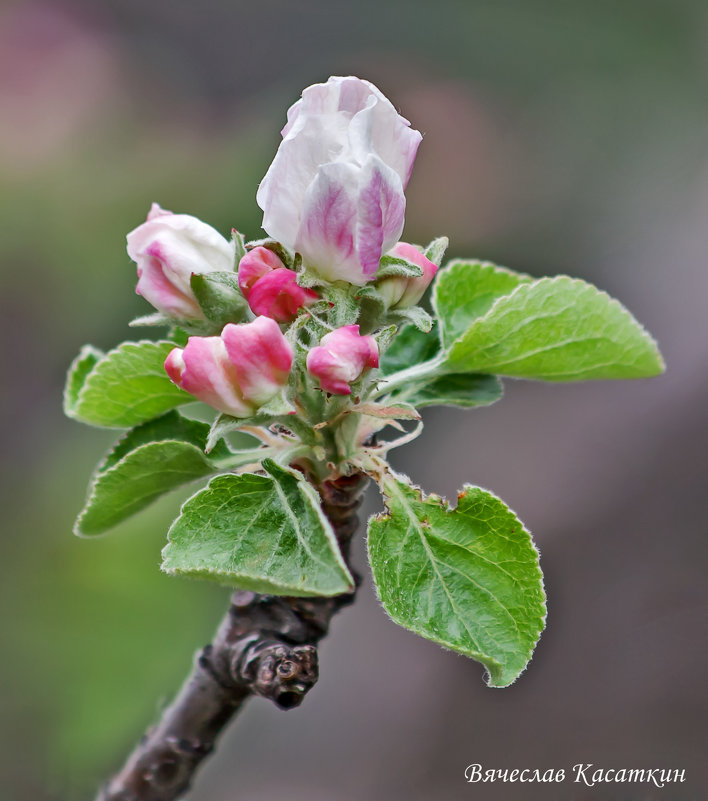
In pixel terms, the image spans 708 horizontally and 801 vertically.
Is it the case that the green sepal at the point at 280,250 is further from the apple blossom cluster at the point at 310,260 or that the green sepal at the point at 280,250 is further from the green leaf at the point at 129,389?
the green leaf at the point at 129,389

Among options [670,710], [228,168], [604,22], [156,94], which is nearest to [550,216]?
[604,22]

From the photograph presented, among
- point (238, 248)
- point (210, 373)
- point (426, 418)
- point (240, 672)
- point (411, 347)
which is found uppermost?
point (426, 418)

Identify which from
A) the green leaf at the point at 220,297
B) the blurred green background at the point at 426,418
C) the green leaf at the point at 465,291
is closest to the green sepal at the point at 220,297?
the green leaf at the point at 220,297

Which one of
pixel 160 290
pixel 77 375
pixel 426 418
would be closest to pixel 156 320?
pixel 160 290

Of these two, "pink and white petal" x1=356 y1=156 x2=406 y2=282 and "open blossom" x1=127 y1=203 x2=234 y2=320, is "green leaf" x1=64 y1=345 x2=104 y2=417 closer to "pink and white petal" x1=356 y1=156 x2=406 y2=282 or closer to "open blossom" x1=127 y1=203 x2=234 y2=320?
"open blossom" x1=127 y1=203 x2=234 y2=320

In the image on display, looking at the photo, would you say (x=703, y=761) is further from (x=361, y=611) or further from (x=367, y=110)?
(x=367, y=110)

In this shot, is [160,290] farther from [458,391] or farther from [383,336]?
[458,391]

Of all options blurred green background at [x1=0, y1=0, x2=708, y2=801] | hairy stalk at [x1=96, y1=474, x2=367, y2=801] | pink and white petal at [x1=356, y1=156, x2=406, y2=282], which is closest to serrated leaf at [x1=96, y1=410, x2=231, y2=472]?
hairy stalk at [x1=96, y1=474, x2=367, y2=801]

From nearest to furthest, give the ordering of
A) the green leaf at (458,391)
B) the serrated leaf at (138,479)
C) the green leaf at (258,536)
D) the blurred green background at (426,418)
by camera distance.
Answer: the green leaf at (258,536), the serrated leaf at (138,479), the green leaf at (458,391), the blurred green background at (426,418)
